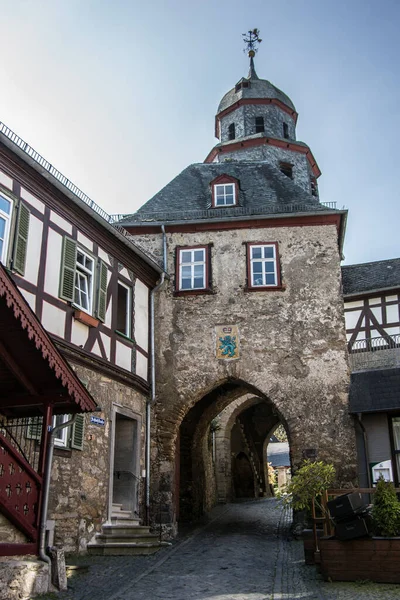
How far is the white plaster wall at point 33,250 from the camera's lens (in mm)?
11641

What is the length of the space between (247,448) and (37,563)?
21.4 metres

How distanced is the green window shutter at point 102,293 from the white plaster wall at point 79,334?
655mm

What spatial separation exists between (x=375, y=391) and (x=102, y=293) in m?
6.72

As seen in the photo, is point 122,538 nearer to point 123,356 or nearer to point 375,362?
point 123,356

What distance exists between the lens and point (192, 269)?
17359mm

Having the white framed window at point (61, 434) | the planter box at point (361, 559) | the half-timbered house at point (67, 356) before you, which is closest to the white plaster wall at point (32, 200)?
the half-timbered house at point (67, 356)

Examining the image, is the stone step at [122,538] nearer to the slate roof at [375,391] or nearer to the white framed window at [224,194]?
the slate roof at [375,391]

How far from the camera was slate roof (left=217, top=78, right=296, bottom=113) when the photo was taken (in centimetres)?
3069

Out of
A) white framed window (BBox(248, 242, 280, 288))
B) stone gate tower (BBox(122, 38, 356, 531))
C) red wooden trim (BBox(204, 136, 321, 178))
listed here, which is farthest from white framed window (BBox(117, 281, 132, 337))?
red wooden trim (BBox(204, 136, 321, 178))

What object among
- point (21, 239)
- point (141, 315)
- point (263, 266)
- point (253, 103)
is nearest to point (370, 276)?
point (263, 266)

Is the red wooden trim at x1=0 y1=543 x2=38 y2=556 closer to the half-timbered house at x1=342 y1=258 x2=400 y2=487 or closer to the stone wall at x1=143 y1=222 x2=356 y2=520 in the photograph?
the stone wall at x1=143 y1=222 x2=356 y2=520

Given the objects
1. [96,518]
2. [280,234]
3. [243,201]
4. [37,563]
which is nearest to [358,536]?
[37,563]

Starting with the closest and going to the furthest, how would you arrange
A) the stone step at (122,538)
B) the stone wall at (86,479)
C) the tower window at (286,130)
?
the stone wall at (86,479), the stone step at (122,538), the tower window at (286,130)

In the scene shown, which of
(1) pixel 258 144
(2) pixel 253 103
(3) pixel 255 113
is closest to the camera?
(1) pixel 258 144
